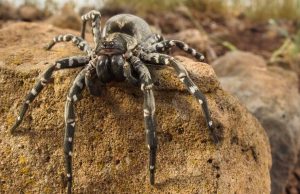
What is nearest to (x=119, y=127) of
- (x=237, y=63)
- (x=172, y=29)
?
(x=237, y=63)

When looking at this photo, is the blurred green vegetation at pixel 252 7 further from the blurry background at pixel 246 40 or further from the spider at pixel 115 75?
→ the spider at pixel 115 75

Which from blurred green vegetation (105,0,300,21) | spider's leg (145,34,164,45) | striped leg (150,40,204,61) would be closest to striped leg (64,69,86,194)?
striped leg (150,40,204,61)

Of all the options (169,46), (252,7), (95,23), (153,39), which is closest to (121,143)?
(169,46)

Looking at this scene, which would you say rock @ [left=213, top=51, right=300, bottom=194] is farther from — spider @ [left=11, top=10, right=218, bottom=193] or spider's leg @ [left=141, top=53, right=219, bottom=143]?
spider's leg @ [left=141, top=53, right=219, bottom=143]

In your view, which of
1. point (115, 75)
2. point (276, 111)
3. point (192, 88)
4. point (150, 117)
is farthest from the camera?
point (276, 111)

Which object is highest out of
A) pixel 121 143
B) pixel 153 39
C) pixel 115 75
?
pixel 115 75

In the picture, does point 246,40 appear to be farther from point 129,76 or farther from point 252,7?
point 129,76
